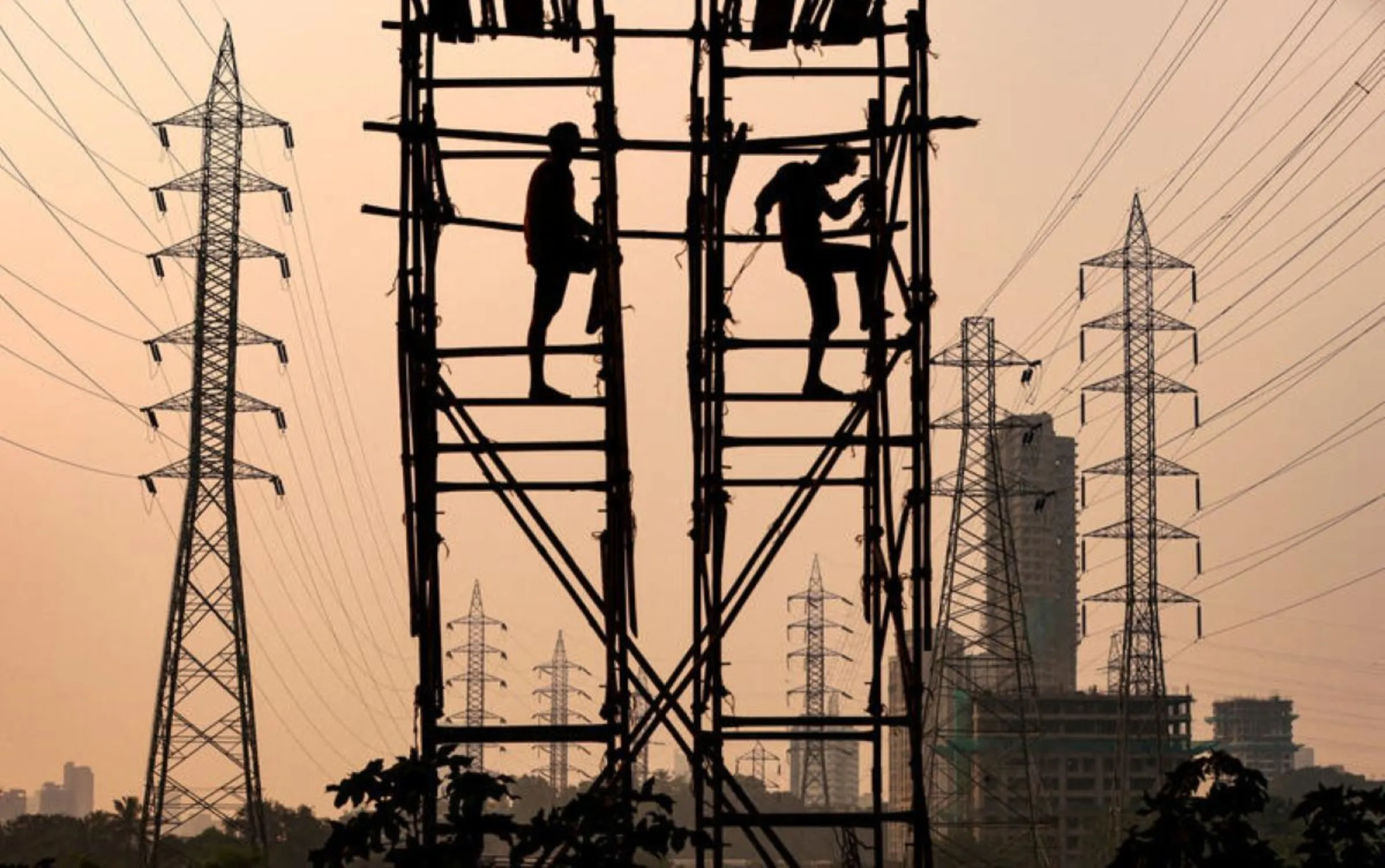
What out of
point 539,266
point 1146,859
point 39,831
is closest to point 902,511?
point 539,266

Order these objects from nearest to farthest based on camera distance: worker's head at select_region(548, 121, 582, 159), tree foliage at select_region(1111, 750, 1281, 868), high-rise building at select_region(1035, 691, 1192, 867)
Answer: tree foliage at select_region(1111, 750, 1281, 868) < worker's head at select_region(548, 121, 582, 159) < high-rise building at select_region(1035, 691, 1192, 867)

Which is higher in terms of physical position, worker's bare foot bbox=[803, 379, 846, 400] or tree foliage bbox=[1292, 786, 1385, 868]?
worker's bare foot bbox=[803, 379, 846, 400]

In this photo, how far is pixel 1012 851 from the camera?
122 meters

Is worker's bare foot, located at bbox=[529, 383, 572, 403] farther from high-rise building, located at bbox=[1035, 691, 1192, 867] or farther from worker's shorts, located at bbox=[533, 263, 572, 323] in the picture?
high-rise building, located at bbox=[1035, 691, 1192, 867]

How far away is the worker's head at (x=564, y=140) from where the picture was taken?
758 inches

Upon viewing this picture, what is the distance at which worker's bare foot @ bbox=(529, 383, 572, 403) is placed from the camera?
19.4 metres

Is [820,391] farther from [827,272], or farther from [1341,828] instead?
[1341,828]

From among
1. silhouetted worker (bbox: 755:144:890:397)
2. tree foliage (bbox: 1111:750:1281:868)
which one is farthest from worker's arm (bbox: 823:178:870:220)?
tree foliage (bbox: 1111:750:1281:868)

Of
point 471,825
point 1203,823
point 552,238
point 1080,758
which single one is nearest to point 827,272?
point 552,238

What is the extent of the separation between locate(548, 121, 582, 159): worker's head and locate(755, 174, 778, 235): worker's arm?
142 centimetres

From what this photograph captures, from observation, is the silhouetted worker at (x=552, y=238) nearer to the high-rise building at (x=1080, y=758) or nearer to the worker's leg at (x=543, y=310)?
the worker's leg at (x=543, y=310)

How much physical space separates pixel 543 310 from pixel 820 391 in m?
2.04

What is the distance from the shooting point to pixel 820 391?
19562 mm

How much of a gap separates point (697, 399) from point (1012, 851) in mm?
106229
